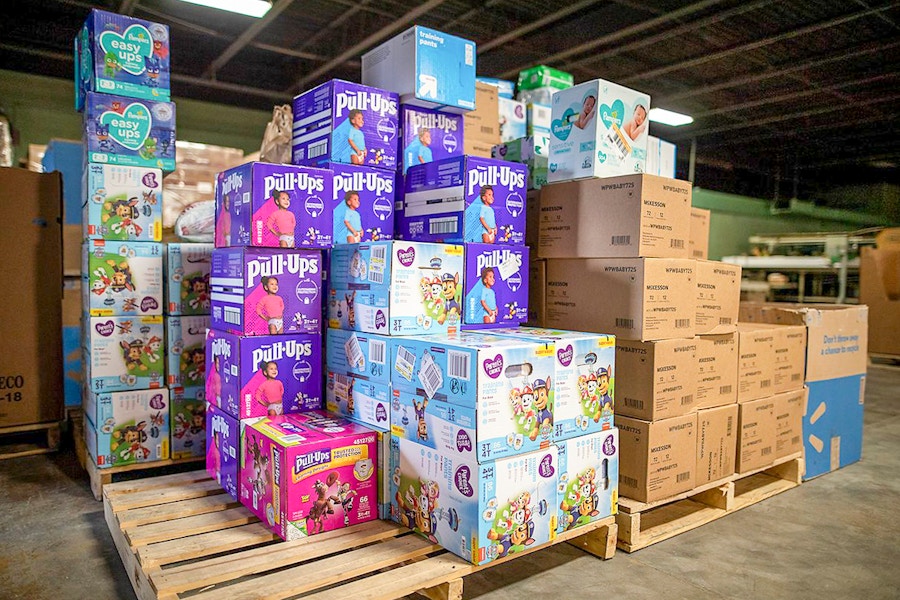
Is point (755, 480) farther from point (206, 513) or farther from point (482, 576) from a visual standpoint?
point (206, 513)

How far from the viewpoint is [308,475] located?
7.54 ft

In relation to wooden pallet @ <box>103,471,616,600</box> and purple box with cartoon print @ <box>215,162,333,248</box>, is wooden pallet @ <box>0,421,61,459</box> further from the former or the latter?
purple box with cartoon print @ <box>215,162,333,248</box>

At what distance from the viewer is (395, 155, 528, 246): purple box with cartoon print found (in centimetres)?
288

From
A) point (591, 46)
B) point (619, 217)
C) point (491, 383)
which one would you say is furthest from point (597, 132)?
point (591, 46)

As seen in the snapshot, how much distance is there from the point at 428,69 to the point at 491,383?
1.74 m

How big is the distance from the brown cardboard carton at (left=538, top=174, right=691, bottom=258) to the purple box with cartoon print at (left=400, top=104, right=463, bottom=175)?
22.5 inches

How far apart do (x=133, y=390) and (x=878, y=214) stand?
1704 cm

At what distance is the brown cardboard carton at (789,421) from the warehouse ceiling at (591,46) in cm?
330

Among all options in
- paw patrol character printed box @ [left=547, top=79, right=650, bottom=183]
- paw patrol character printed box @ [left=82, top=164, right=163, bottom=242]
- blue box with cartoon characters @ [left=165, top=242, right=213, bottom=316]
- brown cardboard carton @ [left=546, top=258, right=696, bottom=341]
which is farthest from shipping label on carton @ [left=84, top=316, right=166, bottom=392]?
paw patrol character printed box @ [left=547, top=79, right=650, bottom=183]

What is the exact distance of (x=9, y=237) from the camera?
418 centimetres

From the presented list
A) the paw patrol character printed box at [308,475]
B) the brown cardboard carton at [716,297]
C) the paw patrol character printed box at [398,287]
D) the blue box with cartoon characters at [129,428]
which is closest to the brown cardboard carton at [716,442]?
the brown cardboard carton at [716,297]

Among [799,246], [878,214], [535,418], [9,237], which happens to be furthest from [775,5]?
[878,214]

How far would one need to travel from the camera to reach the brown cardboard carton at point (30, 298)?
164 inches

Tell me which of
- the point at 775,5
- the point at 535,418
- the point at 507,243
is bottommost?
the point at 535,418
